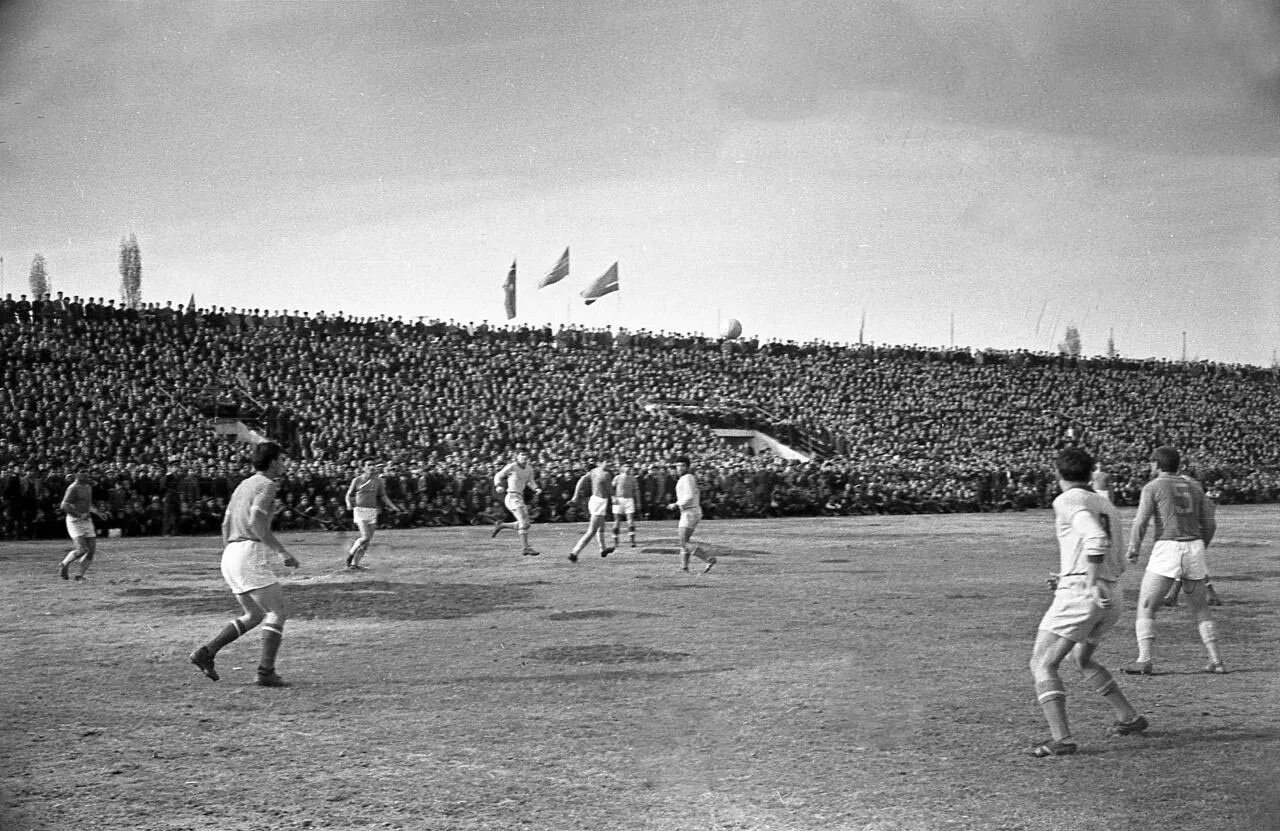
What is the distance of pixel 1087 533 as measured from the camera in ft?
20.2

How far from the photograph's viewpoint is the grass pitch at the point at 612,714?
17.6 ft

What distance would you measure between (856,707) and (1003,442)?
107ft

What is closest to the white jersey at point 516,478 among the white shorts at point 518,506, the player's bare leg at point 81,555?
the white shorts at point 518,506

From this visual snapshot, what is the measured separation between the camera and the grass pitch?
212 inches

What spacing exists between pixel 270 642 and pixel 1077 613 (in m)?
5.16

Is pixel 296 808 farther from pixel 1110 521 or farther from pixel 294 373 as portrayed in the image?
pixel 294 373

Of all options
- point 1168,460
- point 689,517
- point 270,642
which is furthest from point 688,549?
point 270,642

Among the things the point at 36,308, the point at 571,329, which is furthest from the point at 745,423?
the point at 36,308

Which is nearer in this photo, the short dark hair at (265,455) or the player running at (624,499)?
the short dark hair at (265,455)

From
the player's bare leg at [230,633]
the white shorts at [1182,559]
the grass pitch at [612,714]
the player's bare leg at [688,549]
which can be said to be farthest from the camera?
the player's bare leg at [688,549]

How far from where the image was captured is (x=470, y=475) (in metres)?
27.1

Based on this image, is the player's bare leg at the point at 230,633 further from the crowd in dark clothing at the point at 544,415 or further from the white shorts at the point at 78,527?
the crowd in dark clothing at the point at 544,415

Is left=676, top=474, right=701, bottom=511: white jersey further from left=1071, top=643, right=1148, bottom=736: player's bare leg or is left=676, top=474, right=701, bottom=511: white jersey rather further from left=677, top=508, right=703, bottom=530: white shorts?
left=1071, top=643, right=1148, bottom=736: player's bare leg

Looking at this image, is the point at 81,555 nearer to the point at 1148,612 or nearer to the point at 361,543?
the point at 361,543
